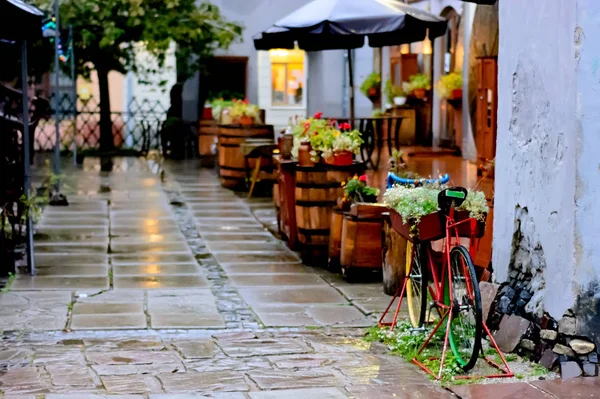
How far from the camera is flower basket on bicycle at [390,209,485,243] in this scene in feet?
20.3

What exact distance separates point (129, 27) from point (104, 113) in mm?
2936

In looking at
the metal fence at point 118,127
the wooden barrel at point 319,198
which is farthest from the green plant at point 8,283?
the metal fence at point 118,127

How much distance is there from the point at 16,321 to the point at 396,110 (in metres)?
13.2

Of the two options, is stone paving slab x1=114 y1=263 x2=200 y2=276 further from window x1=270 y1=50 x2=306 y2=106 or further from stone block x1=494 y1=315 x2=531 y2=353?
window x1=270 y1=50 x2=306 y2=106

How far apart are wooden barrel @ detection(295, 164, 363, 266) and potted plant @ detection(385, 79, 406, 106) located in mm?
9934

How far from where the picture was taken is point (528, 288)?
20.6ft

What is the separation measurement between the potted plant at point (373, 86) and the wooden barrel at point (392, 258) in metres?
14.2

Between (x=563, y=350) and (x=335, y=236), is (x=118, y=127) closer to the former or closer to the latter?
(x=335, y=236)

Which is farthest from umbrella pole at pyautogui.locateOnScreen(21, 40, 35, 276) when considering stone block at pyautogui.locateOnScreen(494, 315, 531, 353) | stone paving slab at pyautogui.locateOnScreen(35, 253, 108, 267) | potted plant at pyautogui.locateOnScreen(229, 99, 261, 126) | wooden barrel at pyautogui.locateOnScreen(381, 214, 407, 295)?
potted plant at pyautogui.locateOnScreen(229, 99, 261, 126)

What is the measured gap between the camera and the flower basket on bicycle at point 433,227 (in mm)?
6199

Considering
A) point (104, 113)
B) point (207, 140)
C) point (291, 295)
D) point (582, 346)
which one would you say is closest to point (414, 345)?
point (582, 346)

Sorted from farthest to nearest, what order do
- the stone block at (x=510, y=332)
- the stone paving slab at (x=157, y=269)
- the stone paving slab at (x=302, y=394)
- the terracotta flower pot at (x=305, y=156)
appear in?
the terracotta flower pot at (x=305, y=156), the stone paving slab at (x=157, y=269), the stone block at (x=510, y=332), the stone paving slab at (x=302, y=394)

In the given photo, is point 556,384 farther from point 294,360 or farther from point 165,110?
point 165,110

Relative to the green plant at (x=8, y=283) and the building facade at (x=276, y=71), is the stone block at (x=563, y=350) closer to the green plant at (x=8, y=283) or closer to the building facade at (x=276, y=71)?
the green plant at (x=8, y=283)
